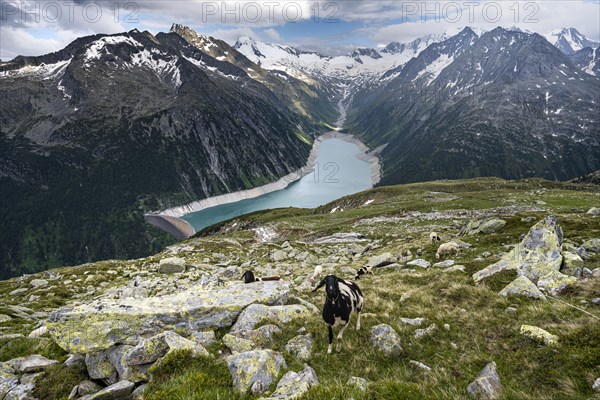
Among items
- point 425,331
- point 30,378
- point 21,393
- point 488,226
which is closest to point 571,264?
point 425,331

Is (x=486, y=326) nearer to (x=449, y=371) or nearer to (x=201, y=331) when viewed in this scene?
(x=449, y=371)

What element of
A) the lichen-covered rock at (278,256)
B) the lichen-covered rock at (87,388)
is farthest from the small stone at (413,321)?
the lichen-covered rock at (278,256)

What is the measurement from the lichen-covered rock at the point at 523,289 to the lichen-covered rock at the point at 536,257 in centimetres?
202

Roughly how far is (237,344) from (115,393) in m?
3.59

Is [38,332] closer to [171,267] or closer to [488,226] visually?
[171,267]

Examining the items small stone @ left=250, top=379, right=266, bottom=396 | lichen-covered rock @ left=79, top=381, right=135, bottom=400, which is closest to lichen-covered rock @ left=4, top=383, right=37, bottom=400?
lichen-covered rock @ left=79, top=381, right=135, bottom=400

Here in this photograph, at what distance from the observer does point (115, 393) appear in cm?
820

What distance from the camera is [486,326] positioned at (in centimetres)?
1060

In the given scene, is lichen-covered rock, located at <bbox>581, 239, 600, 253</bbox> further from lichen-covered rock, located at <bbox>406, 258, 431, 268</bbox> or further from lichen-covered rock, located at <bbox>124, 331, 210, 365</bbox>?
lichen-covered rock, located at <bbox>124, 331, 210, 365</bbox>

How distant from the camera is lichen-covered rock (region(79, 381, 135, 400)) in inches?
317

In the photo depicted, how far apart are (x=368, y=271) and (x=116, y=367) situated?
17202 mm

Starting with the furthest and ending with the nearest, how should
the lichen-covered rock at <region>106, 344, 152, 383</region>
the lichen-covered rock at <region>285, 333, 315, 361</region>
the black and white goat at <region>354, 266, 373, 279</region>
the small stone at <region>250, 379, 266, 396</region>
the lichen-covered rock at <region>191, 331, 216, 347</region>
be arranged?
the black and white goat at <region>354, 266, 373, 279</region> < the lichen-covered rock at <region>191, 331, 216, 347</region> < the lichen-covered rock at <region>285, 333, 315, 361</region> < the lichen-covered rock at <region>106, 344, 152, 383</region> < the small stone at <region>250, 379, 266, 396</region>

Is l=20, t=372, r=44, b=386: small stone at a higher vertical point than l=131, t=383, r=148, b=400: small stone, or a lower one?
lower

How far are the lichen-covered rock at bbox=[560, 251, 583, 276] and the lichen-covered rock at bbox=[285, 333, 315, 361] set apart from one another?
12.3 meters
